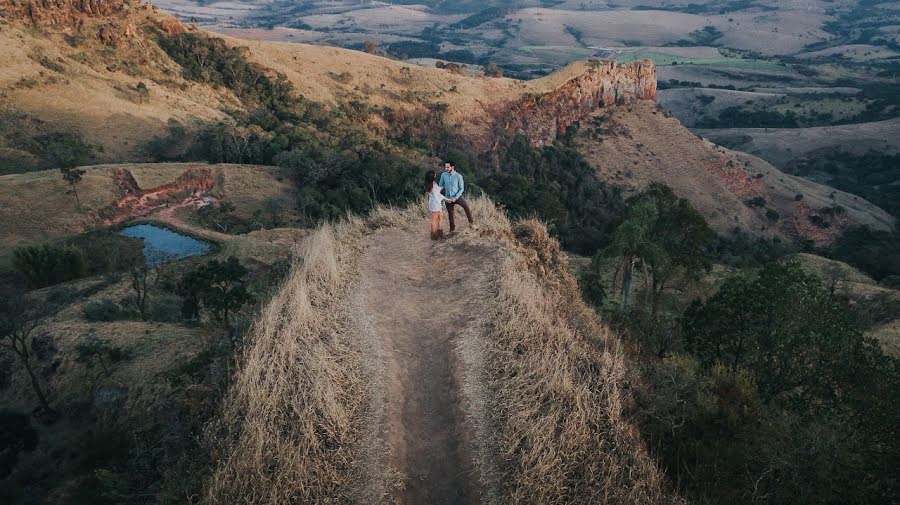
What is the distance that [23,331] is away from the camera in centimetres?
1201

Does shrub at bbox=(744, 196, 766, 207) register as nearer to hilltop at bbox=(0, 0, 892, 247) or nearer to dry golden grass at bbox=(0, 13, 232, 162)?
hilltop at bbox=(0, 0, 892, 247)

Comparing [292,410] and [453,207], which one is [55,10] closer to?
[453,207]

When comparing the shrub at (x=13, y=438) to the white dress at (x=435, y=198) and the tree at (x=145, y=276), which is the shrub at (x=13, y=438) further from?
the white dress at (x=435, y=198)

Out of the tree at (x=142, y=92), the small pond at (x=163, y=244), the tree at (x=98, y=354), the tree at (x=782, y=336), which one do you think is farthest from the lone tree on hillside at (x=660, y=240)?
the tree at (x=142, y=92)

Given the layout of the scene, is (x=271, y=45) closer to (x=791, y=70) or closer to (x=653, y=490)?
(x=653, y=490)

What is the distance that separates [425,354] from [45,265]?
1841cm

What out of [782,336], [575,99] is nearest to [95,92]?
[782,336]

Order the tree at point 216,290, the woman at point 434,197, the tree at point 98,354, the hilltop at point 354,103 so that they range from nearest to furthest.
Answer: the tree at point 98,354, the woman at point 434,197, the tree at point 216,290, the hilltop at point 354,103

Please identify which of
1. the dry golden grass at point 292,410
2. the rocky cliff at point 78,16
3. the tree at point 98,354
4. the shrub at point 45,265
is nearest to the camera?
the dry golden grass at point 292,410

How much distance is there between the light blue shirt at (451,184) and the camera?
1321 centimetres

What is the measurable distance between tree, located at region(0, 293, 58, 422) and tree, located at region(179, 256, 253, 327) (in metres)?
3.67

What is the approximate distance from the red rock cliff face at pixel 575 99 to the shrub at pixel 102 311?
177 feet

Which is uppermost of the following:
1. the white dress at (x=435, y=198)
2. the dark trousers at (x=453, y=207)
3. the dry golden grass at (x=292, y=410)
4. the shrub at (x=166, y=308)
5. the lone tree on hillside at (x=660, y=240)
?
the white dress at (x=435, y=198)

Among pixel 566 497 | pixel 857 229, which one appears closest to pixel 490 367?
pixel 566 497
